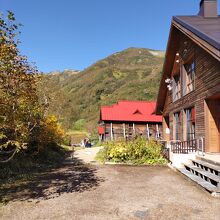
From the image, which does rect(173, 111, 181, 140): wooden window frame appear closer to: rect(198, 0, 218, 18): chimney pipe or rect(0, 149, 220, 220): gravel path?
rect(198, 0, 218, 18): chimney pipe

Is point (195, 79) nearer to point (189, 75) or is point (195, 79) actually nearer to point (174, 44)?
point (189, 75)

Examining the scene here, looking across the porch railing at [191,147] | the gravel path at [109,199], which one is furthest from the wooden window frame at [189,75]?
the gravel path at [109,199]

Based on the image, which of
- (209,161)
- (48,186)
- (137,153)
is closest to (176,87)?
(137,153)

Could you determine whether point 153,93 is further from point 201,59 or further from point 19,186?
point 19,186

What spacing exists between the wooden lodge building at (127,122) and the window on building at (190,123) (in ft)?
68.6

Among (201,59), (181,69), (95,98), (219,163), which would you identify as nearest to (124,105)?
(181,69)

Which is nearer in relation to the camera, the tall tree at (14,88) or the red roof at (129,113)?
the tall tree at (14,88)

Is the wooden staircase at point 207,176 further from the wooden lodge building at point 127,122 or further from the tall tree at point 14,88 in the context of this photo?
the wooden lodge building at point 127,122

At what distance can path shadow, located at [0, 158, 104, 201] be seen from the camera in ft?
28.7

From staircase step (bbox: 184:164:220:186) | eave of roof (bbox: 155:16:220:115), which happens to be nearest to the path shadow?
staircase step (bbox: 184:164:220:186)

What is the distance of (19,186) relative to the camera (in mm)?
10211

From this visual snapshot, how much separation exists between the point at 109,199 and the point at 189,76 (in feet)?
41.7

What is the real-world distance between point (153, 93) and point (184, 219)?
74747 mm

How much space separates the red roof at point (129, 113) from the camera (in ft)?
132
